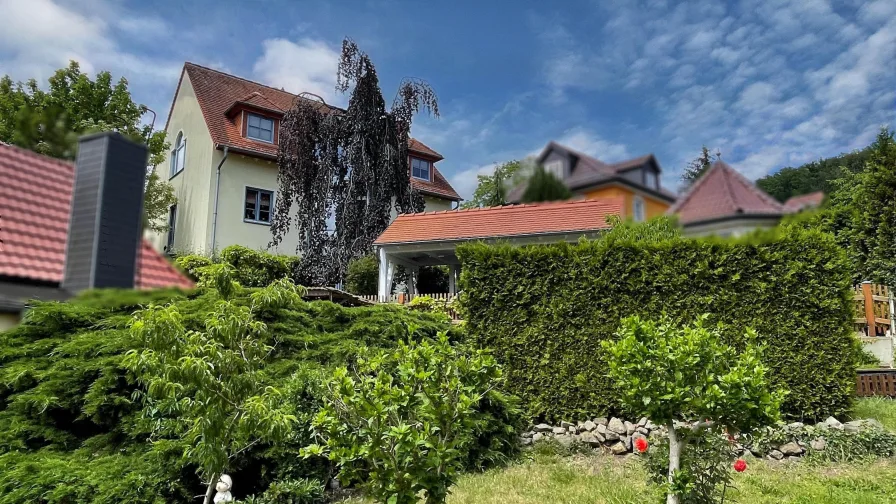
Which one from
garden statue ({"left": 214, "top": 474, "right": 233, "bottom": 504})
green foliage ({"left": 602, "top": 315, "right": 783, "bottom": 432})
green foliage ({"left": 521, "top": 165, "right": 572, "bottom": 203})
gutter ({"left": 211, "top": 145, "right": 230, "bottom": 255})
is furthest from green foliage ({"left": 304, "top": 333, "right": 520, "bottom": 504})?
green foliage ({"left": 521, "top": 165, "right": 572, "bottom": 203})

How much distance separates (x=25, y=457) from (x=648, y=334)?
5925 millimetres

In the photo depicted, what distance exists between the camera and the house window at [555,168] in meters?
0.80

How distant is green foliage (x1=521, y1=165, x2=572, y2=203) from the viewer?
82 cm

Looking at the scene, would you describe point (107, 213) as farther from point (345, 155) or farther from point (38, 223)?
point (345, 155)

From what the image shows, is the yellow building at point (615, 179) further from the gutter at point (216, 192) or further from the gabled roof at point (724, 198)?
the gutter at point (216, 192)

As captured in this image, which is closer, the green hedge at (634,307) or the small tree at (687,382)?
the small tree at (687,382)

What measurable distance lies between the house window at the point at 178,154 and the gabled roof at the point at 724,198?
921mm

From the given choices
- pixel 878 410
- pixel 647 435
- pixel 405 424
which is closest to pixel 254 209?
pixel 405 424

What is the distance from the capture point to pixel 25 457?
210 inches

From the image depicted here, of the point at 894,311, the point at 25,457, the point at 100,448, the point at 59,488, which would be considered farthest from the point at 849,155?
the point at 894,311

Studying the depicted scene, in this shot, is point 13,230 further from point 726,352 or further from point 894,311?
point 894,311

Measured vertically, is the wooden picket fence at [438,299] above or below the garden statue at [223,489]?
above

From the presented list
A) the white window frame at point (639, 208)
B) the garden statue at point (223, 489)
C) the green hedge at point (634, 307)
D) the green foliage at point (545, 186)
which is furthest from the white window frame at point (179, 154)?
the green hedge at point (634, 307)

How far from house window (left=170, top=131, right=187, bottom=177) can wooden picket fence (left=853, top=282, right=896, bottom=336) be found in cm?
1502
